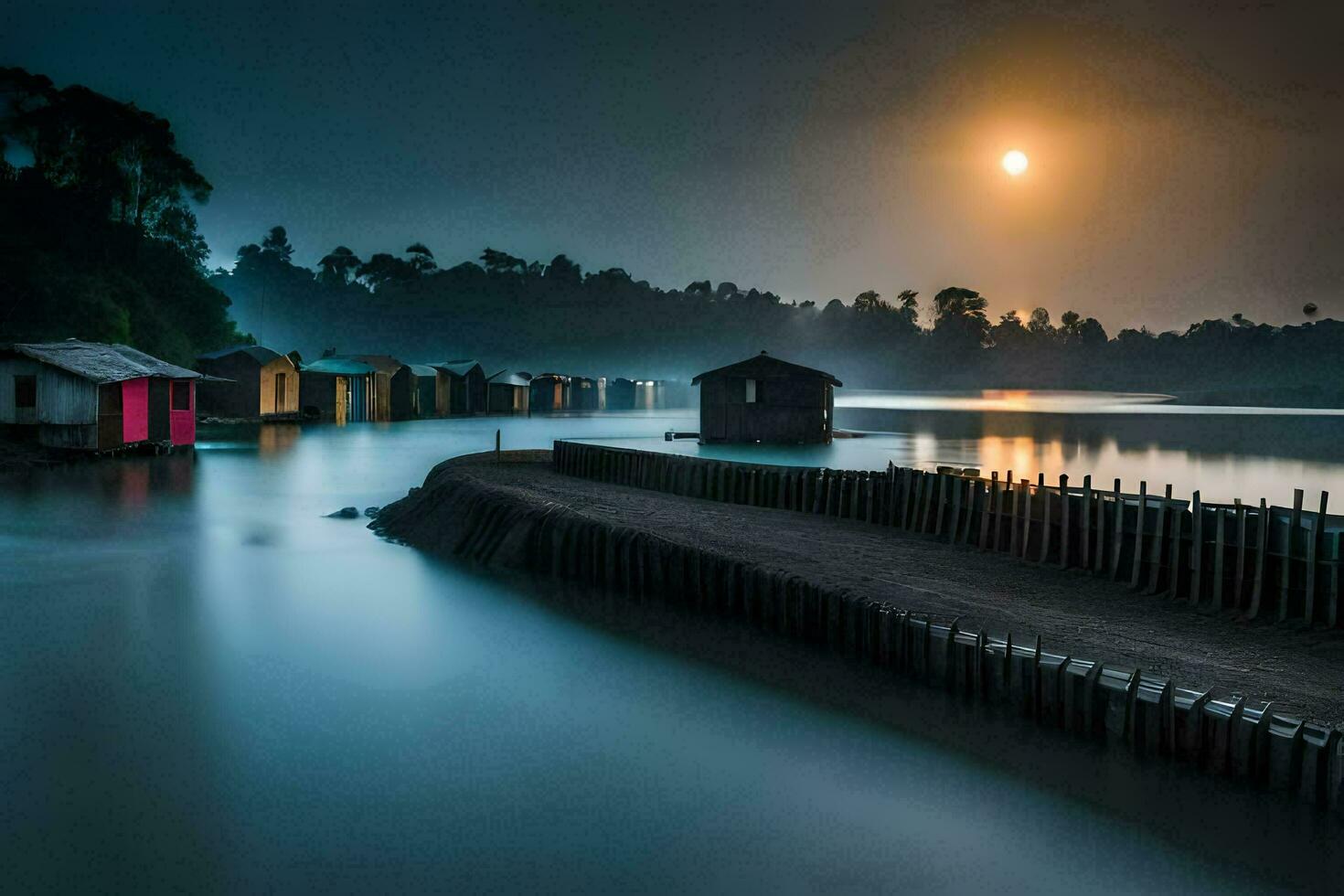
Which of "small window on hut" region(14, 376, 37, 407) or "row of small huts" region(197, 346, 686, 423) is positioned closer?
"small window on hut" region(14, 376, 37, 407)

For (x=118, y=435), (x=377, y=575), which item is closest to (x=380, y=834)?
(x=377, y=575)

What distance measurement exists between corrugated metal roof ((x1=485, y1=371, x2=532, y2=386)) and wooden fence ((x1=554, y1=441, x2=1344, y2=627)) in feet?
256

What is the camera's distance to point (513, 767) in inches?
460

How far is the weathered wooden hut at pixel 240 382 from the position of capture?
71500mm

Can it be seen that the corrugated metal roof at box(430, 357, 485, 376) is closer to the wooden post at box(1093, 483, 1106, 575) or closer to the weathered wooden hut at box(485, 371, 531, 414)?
the weathered wooden hut at box(485, 371, 531, 414)

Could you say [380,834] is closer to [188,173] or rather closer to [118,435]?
[118,435]

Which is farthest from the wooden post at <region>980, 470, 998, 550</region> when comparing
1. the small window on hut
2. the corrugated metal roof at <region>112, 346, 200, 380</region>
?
the corrugated metal roof at <region>112, 346, 200, 380</region>

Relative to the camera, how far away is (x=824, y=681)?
43.7 feet

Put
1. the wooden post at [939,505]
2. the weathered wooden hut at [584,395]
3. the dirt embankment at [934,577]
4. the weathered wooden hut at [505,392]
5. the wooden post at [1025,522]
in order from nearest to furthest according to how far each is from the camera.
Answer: the dirt embankment at [934,577] < the wooden post at [1025,522] < the wooden post at [939,505] < the weathered wooden hut at [505,392] < the weathered wooden hut at [584,395]

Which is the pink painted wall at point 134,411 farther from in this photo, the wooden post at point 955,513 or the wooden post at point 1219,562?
the wooden post at point 1219,562

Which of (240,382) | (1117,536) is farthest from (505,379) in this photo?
(1117,536)

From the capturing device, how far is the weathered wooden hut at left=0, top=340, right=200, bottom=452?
40281 millimetres

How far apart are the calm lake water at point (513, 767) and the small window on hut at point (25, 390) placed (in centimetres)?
2327

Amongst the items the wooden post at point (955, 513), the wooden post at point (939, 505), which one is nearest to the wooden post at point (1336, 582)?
the wooden post at point (955, 513)
